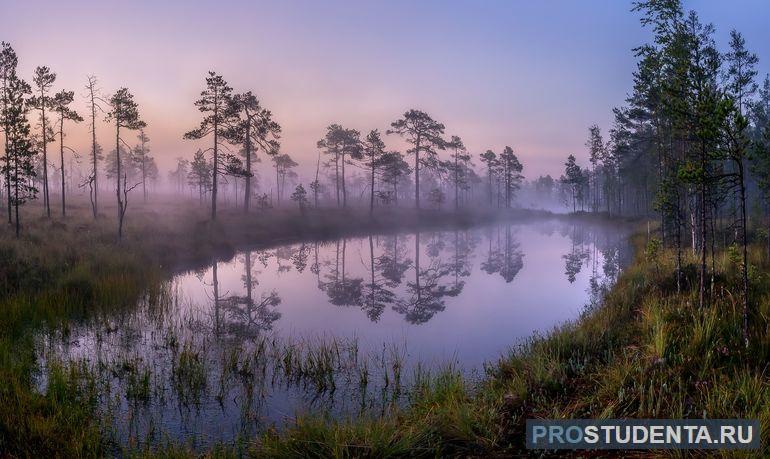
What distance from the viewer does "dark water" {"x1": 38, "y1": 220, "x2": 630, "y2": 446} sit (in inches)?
287

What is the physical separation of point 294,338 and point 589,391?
24.9 ft

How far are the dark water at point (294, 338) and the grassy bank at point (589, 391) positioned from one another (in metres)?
1.43

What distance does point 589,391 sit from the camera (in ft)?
20.4

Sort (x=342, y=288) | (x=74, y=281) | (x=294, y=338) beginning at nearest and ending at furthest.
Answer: (x=294, y=338), (x=74, y=281), (x=342, y=288)

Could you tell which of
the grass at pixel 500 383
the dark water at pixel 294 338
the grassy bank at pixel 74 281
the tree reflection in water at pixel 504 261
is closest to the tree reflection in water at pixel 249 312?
the dark water at pixel 294 338

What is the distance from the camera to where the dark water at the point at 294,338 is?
7301 millimetres

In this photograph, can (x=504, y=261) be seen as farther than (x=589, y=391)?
Yes

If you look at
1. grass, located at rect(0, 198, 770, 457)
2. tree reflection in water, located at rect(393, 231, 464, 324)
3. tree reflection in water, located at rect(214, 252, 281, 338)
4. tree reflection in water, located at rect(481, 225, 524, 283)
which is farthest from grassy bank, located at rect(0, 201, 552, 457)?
tree reflection in water, located at rect(481, 225, 524, 283)

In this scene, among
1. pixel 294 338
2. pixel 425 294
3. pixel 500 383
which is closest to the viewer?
pixel 500 383

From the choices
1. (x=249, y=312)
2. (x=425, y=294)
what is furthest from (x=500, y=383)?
(x=425, y=294)

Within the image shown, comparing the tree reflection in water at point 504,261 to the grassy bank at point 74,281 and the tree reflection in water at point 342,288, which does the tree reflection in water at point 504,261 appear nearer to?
the tree reflection in water at point 342,288

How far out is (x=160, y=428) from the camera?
6438mm

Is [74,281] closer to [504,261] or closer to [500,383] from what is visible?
[500,383]

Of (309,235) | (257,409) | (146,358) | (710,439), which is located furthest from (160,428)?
(309,235)
